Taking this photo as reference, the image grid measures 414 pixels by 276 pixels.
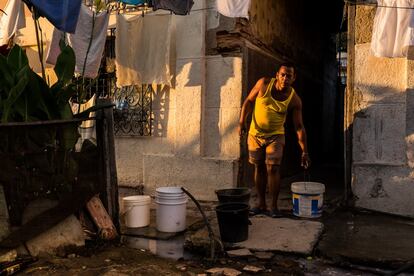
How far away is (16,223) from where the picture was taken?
13.9ft

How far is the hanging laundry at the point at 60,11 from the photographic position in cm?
565

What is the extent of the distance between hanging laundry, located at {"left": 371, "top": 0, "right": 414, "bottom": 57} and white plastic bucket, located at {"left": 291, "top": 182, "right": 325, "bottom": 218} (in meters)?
1.94

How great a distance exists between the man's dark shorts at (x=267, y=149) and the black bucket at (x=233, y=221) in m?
1.26

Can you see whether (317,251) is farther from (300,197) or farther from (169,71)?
(169,71)

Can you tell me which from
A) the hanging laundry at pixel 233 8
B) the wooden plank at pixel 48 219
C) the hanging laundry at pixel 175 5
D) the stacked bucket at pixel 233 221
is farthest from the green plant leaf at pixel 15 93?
the hanging laundry at pixel 233 8

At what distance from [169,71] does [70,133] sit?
9.37 feet

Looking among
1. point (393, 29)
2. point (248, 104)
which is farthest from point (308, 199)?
point (393, 29)

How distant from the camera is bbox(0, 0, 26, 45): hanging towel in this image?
7730mm

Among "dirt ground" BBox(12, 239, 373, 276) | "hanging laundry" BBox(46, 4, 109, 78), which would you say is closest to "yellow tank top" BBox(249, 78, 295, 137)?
"dirt ground" BBox(12, 239, 373, 276)

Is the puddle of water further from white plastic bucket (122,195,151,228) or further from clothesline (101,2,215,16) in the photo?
clothesline (101,2,215,16)

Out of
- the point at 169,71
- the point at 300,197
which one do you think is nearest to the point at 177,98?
the point at 169,71

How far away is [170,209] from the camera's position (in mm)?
5203

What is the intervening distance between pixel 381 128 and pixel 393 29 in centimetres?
137

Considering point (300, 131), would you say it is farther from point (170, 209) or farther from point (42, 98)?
point (42, 98)
